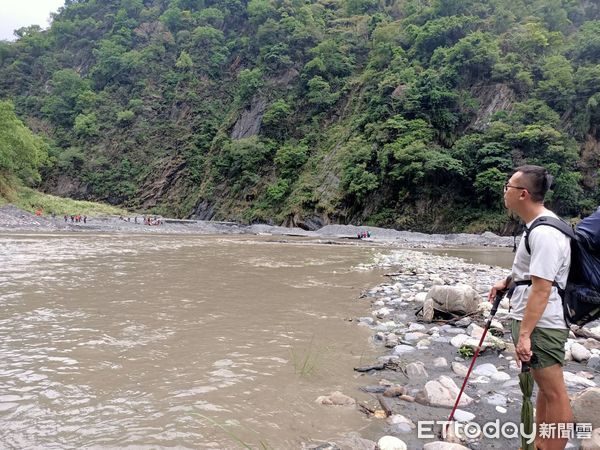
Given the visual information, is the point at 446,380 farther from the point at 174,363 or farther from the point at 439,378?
the point at 174,363

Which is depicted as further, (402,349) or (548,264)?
(402,349)

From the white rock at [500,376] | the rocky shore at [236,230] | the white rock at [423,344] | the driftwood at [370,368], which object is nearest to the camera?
the white rock at [500,376]

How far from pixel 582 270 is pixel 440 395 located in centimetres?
158

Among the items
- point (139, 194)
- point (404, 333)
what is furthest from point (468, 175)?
point (139, 194)

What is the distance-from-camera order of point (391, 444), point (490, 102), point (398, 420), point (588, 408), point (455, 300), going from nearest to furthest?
point (391, 444) → point (588, 408) → point (398, 420) → point (455, 300) → point (490, 102)

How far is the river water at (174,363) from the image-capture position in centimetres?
263

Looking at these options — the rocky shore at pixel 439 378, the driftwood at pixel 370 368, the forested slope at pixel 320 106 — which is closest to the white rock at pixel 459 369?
the rocky shore at pixel 439 378

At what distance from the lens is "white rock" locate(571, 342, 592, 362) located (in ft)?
12.7

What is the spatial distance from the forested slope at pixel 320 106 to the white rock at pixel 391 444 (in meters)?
31.1

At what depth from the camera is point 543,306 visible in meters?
2.09

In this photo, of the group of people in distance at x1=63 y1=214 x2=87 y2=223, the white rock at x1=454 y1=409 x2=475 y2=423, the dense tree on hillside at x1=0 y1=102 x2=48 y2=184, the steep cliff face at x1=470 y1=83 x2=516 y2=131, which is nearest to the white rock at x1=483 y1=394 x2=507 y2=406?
the white rock at x1=454 y1=409 x2=475 y2=423

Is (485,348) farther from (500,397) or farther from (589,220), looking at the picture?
(589,220)

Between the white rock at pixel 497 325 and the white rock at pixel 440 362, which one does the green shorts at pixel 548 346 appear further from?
the white rock at pixel 497 325

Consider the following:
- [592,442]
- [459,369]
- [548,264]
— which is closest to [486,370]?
[459,369]
